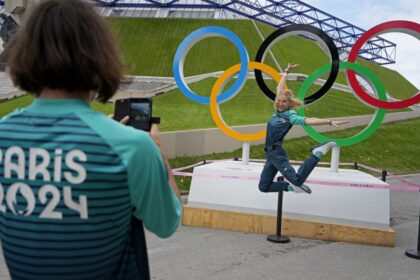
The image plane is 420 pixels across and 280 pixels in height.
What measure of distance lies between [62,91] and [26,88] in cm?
17

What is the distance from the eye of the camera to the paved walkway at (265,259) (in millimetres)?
4898

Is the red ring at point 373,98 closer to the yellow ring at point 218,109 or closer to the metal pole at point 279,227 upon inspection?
the yellow ring at point 218,109

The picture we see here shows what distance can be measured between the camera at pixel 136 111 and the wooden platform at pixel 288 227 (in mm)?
5209

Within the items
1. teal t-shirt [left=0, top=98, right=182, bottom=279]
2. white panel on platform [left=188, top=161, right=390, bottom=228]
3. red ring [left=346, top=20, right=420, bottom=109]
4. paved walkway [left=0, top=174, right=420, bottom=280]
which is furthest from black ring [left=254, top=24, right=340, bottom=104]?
teal t-shirt [left=0, top=98, right=182, bottom=279]

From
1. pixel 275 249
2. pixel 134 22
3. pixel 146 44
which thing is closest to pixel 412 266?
pixel 275 249

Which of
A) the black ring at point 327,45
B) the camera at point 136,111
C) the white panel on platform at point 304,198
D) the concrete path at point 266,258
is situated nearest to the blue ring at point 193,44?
the black ring at point 327,45

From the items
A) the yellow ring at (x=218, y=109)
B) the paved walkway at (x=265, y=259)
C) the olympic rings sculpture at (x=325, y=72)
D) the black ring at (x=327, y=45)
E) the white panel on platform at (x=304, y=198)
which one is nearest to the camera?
the paved walkway at (x=265, y=259)

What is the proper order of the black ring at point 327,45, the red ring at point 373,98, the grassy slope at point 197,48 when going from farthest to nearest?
the grassy slope at point 197,48, the black ring at point 327,45, the red ring at point 373,98

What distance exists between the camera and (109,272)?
1418mm

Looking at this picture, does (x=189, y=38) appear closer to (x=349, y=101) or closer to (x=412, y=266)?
(x=412, y=266)

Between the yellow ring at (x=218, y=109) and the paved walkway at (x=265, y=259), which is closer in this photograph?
the paved walkway at (x=265, y=259)

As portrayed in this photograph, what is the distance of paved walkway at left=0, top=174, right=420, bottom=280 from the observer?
490 cm

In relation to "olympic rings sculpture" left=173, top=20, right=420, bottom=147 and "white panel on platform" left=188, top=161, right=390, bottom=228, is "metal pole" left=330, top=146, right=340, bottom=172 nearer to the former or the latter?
"white panel on platform" left=188, top=161, right=390, bottom=228

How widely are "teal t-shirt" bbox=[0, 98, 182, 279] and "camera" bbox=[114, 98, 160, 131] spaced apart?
521mm
